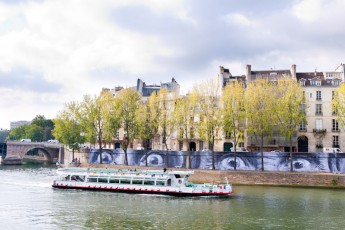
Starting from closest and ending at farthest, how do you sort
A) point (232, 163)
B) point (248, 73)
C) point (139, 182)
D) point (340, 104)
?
point (139, 182)
point (340, 104)
point (232, 163)
point (248, 73)

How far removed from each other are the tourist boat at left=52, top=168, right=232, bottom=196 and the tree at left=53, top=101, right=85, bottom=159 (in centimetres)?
2611

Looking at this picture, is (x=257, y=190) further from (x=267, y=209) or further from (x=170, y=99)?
(x=170, y=99)

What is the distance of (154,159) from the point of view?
263 feet

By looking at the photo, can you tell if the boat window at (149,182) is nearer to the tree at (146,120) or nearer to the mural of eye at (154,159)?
the mural of eye at (154,159)

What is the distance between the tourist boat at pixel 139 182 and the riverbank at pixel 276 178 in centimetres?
1351

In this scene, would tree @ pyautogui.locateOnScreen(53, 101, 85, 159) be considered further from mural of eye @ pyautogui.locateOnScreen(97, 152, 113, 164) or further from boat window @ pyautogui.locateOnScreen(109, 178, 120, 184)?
boat window @ pyautogui.locateOnScreen(109, 178, 120, 184)

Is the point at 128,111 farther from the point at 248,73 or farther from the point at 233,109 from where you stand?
the point at 248,73

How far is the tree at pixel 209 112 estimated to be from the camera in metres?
71.0

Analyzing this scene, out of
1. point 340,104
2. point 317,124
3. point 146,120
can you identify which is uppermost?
point 340,104

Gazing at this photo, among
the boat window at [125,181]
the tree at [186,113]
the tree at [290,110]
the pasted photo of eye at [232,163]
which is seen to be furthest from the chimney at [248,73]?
the boat window at [125,181]

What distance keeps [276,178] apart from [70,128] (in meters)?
44.2

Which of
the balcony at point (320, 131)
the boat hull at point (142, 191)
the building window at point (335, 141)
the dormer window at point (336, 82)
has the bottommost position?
the boat hull at point (142, 191)

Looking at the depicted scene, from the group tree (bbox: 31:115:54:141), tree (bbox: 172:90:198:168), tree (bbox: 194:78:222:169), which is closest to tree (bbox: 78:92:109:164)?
tree (bbox: 172:90:198:168)

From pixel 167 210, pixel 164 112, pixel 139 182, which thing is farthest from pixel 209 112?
pixel 167 210
